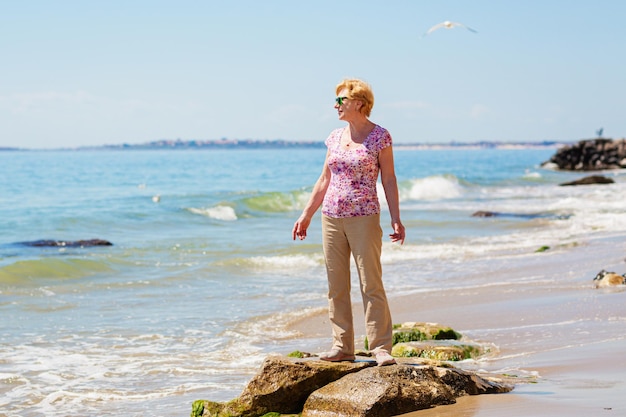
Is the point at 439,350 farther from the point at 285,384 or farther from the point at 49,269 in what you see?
the point at 49,269

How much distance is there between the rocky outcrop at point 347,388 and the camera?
5785 millimetres

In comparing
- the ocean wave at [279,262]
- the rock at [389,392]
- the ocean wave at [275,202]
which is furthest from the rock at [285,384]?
the ocean wave at [275,202]

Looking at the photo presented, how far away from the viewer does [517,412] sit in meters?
5.50

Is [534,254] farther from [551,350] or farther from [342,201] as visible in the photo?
[342,201]

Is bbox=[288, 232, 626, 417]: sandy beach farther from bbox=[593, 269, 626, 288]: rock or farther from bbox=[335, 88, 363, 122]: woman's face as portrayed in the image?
bbox=[335, 88, 363, 122]: woman's face

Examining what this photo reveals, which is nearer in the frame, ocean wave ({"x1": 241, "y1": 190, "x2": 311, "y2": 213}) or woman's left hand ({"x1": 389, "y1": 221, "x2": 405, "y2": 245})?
woman's left hand ({"x1": 389, "y1": 221, "x2": 405, "y2": 245})

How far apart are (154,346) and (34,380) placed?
181 centimetres

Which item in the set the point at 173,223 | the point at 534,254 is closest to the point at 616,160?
the point at 173,223

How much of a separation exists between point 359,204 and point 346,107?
0.69 meters

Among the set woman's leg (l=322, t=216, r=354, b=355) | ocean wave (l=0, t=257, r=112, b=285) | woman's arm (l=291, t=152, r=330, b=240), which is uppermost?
woman's arm (l=291, t=152, r=330, b=240)

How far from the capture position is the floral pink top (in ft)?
19.7

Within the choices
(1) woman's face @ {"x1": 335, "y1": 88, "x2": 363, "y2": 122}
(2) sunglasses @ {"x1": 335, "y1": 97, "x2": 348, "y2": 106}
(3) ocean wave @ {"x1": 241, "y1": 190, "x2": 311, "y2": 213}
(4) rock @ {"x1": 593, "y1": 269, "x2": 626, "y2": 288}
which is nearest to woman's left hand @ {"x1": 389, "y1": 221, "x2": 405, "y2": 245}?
(1) woman's face @ {"x1": 335, "y1": 88, "x2": 363, "y2": 122}

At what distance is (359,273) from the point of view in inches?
242

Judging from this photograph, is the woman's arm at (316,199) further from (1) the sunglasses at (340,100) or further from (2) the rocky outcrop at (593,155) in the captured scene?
(2) the rocky outcrop at (593,155)
